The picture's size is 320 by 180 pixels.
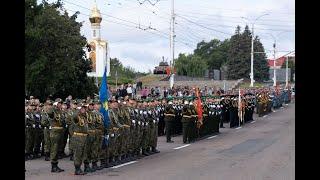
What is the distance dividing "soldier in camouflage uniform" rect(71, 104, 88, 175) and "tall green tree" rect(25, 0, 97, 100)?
12.5 m

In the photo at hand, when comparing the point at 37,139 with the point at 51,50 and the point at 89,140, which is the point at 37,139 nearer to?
the point at 89,140

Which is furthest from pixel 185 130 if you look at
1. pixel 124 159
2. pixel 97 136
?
pixel 97 136

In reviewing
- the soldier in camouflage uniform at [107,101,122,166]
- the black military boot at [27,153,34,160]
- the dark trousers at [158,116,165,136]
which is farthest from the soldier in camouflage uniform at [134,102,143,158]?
the dark trousers at [158,116,165,136]

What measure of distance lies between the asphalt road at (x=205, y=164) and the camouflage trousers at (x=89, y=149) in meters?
0.38

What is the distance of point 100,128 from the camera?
42.7 ft

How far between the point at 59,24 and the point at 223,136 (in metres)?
9.65

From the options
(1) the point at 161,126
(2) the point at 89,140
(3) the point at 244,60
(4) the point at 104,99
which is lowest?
(1) the point at 161,126

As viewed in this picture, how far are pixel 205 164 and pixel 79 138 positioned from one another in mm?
3721

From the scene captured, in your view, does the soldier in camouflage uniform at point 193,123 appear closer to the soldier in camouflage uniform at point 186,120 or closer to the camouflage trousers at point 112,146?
the soldier in camouflage uniform at point 186,120

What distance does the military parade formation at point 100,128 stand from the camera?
1241 cm

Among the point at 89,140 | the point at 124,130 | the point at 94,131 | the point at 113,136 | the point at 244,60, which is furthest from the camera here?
the point at 244,60

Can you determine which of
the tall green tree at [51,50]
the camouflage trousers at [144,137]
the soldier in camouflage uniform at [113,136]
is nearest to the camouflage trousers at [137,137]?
the camouflage trousers at [144,137]
